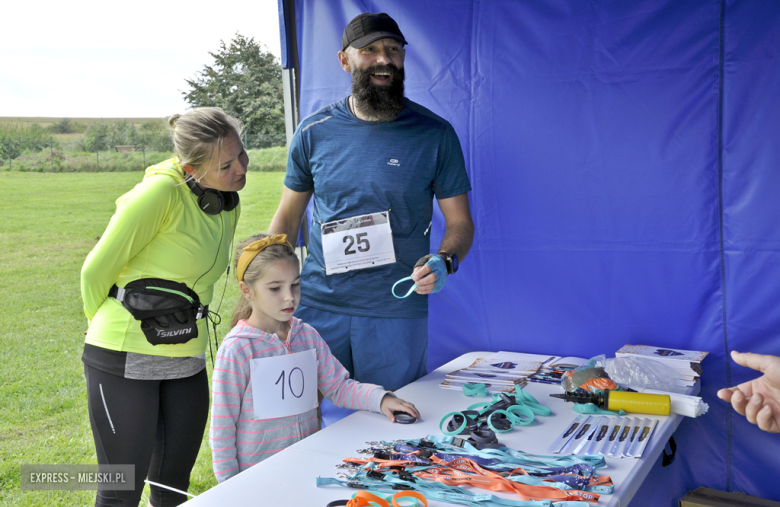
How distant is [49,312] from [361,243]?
20.8 feet

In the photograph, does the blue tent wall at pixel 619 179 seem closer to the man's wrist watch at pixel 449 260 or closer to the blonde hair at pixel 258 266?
the man's wrist watch at pixel 449 260

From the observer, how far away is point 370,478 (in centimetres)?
137

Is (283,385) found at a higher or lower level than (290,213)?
lower

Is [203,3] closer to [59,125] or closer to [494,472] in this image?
[59,125]

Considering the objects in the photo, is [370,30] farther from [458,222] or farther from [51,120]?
[51,120]

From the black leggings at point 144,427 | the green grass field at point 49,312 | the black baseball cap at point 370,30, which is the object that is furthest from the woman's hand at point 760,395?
the green grass field at point 49,312

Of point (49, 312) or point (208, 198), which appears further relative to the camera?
point (49, 312)

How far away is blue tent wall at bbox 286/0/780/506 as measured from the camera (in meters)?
2.34

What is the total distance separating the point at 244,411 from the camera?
1.76m

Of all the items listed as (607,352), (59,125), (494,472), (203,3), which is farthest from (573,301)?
(203,3)

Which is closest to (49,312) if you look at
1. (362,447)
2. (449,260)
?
(449,260)

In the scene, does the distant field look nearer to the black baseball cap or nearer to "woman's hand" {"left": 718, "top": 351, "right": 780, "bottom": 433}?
the black baseball cap

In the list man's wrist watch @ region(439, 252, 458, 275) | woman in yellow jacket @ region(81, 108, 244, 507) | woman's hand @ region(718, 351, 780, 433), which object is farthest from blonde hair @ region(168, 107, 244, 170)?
woman's hand @ region(718, 351, 780, 433)

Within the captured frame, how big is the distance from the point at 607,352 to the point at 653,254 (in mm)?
488
